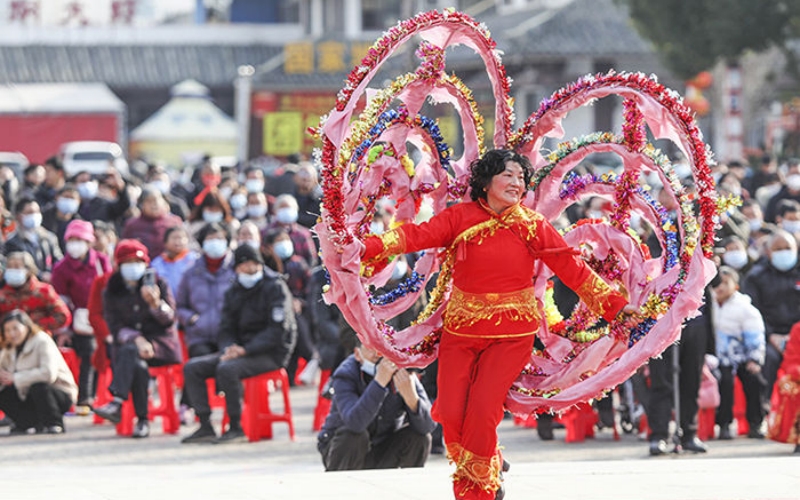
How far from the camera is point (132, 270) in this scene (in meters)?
14.6

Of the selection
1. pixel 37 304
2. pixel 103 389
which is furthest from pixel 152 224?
pixel 37 304

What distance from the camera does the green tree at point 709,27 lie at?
113 ft

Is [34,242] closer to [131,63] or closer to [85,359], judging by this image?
[85,359]

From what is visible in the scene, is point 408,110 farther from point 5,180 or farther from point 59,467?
point 5,180

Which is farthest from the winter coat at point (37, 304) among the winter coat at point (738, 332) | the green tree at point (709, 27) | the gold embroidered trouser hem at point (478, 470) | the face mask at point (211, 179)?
the green tree at point (709, 27)

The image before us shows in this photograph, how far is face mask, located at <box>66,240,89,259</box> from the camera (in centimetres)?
1584

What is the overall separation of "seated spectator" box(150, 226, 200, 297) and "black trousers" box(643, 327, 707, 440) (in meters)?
4.44

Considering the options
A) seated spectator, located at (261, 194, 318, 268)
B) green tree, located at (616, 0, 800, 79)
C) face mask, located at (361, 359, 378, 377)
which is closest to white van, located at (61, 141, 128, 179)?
green tree, located at (616, 0, 800, 79)

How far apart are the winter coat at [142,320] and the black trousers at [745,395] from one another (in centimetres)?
418

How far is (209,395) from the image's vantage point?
587 inches

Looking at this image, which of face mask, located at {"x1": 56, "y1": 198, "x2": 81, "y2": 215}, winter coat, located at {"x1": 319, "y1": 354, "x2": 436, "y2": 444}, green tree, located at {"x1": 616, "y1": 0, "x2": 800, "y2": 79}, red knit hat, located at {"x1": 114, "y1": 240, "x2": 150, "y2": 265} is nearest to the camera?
winter coat, located at {"x1": 319, "y1": 354, "x2": 436, "y2": 444}

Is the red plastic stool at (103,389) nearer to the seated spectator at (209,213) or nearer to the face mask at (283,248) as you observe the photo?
the face mask at (283,248)

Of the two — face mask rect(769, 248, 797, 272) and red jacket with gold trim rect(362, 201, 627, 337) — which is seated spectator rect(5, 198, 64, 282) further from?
red jacket with gold trim rect(362, 201, 627, 337)

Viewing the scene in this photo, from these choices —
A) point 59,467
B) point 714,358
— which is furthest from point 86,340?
point 714,358
